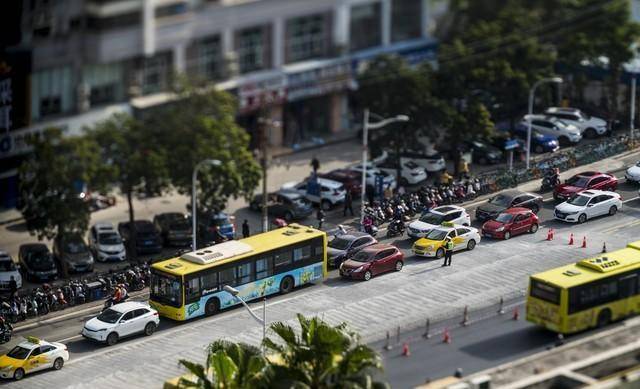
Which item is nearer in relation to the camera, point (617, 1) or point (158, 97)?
point (158, 97)

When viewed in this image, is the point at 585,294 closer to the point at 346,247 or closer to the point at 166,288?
the point at 346,247

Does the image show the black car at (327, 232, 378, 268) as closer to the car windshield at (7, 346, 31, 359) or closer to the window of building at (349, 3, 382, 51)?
the car windshield at (7, 346, 31, 359)

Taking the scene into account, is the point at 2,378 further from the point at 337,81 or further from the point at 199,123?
the point at 337,81

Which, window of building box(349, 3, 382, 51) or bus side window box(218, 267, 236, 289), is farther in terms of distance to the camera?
window of building box(349, 3, 382, 51)

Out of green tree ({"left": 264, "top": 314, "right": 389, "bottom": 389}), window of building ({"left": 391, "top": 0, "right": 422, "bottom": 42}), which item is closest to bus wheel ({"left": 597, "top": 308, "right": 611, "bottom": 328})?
green tree ({"left": 264, "top": 314, "right": 389, "bottom": 389})

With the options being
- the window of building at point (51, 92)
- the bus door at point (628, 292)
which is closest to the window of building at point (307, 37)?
the window of building at point (51, 92)

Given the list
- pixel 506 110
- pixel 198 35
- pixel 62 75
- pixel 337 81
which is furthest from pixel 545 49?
pixel 62 75

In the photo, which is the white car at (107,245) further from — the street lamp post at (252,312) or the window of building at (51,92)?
the street lamp post at (252,312)
